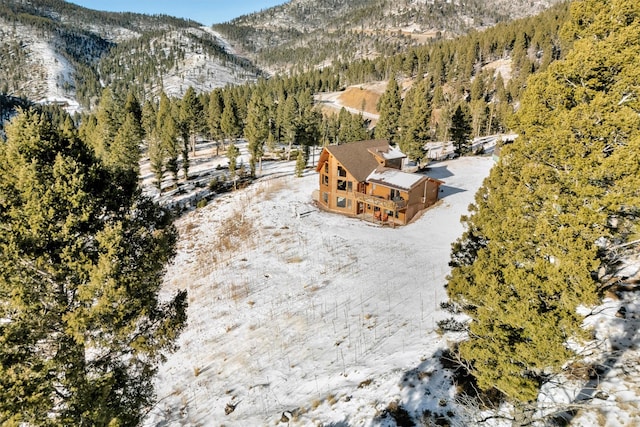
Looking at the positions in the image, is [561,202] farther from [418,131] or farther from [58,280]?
[418,131]

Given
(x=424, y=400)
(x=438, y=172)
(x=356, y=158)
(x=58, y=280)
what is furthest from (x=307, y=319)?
(x=438, y=172)

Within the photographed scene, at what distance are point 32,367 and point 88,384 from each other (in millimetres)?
1444

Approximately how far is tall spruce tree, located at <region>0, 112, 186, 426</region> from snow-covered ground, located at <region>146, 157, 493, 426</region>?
678cm

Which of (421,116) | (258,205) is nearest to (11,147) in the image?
(258,205)

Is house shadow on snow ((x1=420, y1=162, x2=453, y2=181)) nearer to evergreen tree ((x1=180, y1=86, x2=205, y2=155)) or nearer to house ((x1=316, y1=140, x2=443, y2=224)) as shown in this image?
house ((x1=316, y1=140, x2=443, y2=224))

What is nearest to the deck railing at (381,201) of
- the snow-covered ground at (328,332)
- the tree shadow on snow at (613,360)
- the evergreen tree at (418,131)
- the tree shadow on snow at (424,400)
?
the snow-covered ground at (328,332)

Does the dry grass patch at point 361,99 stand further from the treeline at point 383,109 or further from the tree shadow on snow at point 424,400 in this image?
the tree shadow on snow at point 424,400

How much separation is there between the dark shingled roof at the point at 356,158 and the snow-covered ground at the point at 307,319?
6.06 m

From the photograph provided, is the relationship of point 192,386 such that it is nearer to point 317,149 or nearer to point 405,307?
point 405,307

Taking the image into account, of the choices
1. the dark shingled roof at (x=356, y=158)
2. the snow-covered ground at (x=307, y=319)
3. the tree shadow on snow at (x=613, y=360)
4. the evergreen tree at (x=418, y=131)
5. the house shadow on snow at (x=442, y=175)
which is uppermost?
the evergreen tree at (x=418, y=131)

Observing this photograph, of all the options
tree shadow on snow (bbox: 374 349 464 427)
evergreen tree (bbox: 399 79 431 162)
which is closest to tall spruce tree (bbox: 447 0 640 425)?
tree shadow on snow (bbox: 374 349 464 427)

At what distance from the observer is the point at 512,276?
28.3 ft

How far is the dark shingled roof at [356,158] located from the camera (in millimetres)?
39781

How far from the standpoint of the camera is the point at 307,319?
20.5 m
